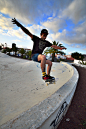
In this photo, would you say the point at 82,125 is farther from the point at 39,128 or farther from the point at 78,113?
the point at 39,128

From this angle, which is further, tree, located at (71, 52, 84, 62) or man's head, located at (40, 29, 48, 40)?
tree, located at (71, 52, 84, 62)

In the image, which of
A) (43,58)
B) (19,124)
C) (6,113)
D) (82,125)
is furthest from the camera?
(43,58)

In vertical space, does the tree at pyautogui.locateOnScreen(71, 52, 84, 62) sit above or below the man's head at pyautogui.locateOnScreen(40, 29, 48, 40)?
above

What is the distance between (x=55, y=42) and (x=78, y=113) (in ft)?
67.8

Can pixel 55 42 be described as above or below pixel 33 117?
above

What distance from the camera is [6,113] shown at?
1.21m

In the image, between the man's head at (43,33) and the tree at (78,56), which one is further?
the tree at (78,56)

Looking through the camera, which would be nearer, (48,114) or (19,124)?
(19,124)

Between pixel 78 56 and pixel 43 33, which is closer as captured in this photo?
pixel 43 33

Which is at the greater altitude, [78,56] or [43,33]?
[78,56]

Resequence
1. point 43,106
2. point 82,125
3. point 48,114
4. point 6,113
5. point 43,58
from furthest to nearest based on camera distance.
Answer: point 43,58 < point 6,113 < point 82,125 < point 43,106 < point 48,114

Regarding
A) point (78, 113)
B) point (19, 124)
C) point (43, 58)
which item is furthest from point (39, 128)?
point (43, 58)

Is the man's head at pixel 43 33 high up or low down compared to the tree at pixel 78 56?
down

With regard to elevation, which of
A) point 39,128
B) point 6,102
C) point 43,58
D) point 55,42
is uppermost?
point 55,42
